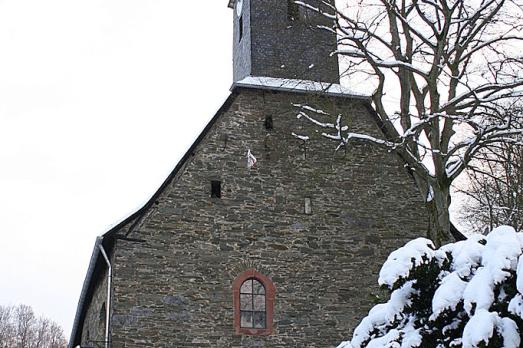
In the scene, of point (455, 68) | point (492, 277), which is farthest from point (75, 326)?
point (492, 277)

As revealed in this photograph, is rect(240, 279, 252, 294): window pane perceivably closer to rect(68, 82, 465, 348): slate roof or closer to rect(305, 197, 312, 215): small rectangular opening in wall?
rect(305, 197, 312, 215): small rectangular opening in wall

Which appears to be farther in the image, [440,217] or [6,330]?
[6,330]

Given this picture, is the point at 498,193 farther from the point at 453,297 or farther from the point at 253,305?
the point at 453,297

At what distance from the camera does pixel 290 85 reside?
16.8 meters

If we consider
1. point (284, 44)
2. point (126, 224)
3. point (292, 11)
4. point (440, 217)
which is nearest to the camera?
point (440, 217)

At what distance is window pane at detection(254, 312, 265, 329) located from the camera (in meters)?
14.8

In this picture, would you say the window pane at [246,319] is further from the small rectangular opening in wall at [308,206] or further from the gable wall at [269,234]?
the small rectangular opening in wall at [308,206]

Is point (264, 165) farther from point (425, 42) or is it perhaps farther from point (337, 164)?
point (425, 42)

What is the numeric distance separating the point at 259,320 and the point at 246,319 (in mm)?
266

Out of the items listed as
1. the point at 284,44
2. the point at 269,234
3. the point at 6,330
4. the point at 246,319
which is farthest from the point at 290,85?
the point at 6,330

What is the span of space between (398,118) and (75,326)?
1150 centimetres

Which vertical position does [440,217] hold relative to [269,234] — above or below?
above

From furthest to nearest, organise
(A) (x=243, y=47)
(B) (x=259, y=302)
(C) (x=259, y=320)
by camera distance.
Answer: (A) (x=243, y=47) < (B) (x=259, y=302) < (C) (x=259, y=320)

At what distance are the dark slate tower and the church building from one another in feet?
0.43
